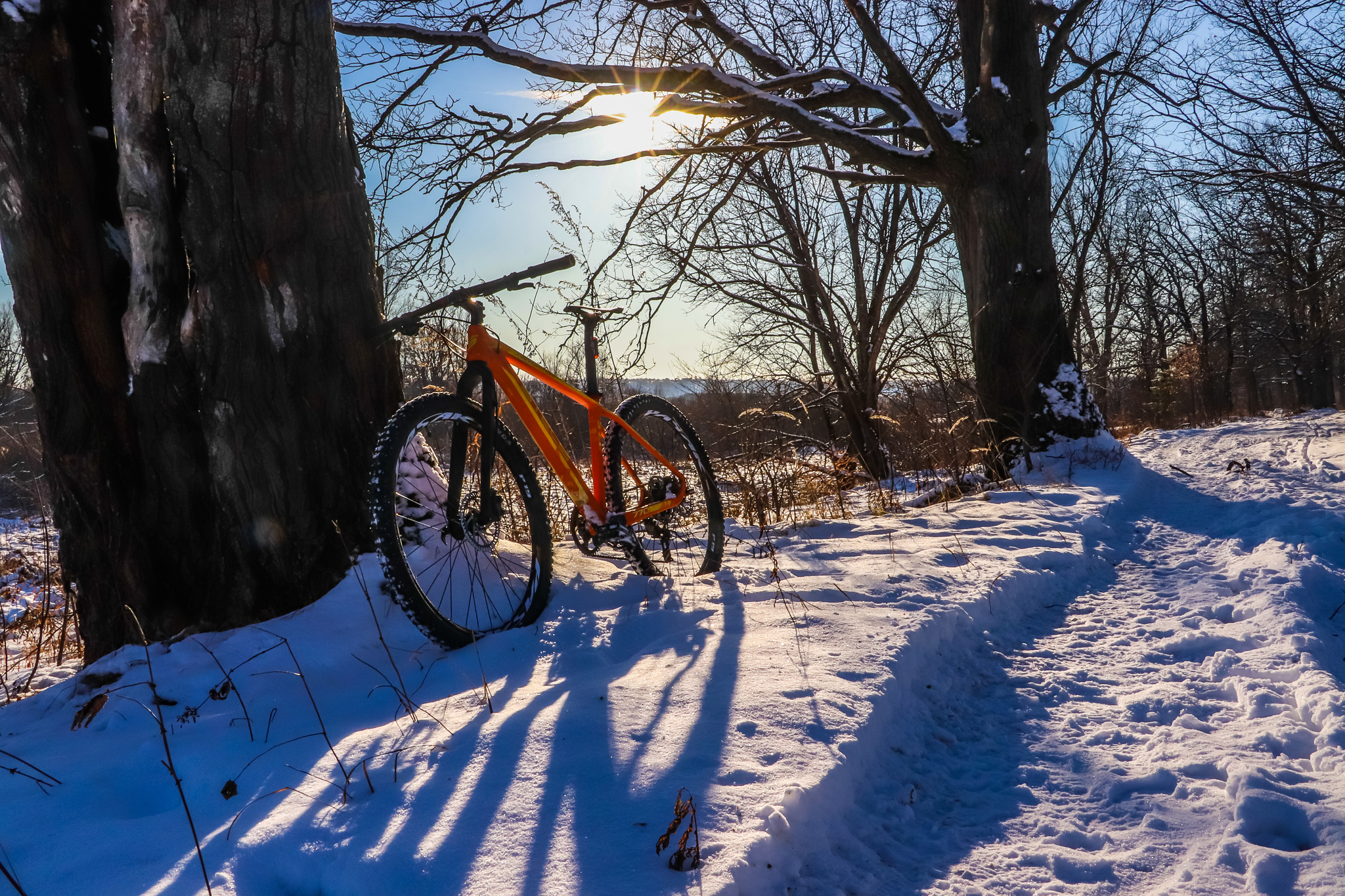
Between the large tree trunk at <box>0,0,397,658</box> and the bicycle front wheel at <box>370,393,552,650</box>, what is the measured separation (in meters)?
0.40

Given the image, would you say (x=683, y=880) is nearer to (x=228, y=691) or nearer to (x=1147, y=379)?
(x=228, y=691)

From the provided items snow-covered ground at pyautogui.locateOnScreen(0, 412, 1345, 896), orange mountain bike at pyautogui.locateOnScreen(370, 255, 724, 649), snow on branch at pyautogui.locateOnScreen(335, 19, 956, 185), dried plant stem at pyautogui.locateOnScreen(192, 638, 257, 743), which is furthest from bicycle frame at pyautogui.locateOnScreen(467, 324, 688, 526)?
snow on branch at pyautogui.locateOnScreen(335, 19, 956, 185)

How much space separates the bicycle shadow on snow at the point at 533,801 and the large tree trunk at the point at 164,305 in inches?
43.8

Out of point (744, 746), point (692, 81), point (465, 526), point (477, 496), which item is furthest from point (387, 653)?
point (692, 81)

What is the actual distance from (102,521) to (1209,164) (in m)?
10.8

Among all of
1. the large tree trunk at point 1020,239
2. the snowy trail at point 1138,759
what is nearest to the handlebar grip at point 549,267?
the snowy trail at point 1138,759

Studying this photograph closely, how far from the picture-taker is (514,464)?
2.93m

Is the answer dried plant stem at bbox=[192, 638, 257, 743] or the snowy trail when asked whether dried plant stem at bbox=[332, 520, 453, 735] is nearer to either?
dried plant stem at bbox=[192, 638, 257, 743]

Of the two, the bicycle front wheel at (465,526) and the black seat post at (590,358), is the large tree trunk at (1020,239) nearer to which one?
the black seat post at (590,358)

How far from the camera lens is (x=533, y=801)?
4.82 ft

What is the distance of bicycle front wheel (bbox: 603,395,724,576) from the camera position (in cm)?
350

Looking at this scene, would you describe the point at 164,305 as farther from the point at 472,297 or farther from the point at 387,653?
the point at 387,653

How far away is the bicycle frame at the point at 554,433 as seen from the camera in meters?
2.84

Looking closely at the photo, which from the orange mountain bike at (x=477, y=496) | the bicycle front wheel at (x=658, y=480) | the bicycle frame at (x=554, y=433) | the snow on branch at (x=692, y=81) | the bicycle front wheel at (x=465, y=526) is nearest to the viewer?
the orange mountain bike at (x=477, y=496)
